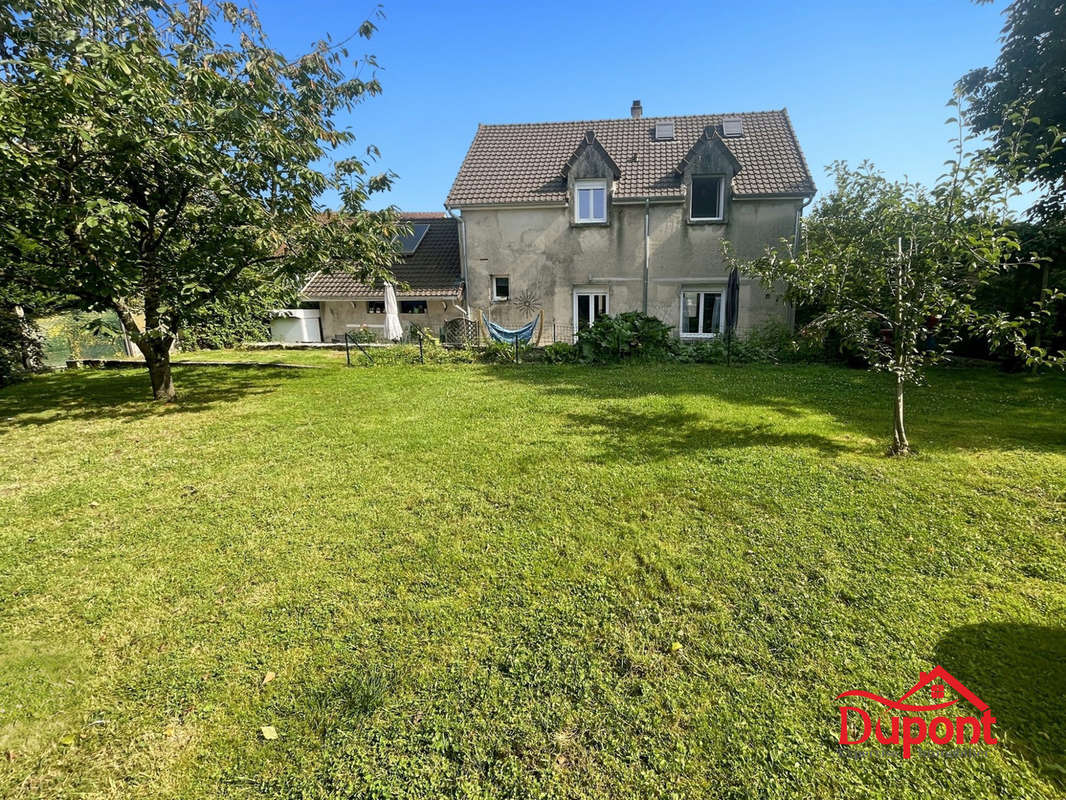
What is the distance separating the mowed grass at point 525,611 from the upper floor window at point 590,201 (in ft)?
39.8

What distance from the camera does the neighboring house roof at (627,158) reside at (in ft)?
50.5

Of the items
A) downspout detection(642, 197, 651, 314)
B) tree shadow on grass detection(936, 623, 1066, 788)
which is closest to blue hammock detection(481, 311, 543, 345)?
downspout detection(642, 197, 651, 314)

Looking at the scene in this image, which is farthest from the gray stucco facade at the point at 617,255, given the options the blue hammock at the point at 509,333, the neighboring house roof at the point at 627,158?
the blue hammock at the point at 509,333

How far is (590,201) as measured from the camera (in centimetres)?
1605

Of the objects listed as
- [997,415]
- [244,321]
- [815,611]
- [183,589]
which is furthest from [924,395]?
[244,321]

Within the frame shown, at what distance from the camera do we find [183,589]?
3.21 metres

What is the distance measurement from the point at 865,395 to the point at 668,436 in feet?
15.6

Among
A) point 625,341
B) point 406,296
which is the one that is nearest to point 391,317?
point 406,296

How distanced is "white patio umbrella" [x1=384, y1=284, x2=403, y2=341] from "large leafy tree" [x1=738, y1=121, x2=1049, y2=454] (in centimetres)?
1339

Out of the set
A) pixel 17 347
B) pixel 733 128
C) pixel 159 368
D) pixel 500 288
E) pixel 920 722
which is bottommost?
pixel 920 722

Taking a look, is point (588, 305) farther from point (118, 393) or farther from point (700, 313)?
point (118, 393)

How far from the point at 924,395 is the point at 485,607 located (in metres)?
9.05

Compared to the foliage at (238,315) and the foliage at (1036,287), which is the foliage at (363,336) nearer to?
the foliage at (238,315)

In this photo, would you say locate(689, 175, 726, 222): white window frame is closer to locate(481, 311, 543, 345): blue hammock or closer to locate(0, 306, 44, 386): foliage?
locate(481, 311, 543, 345): blue hammock
